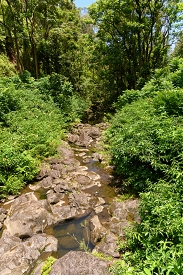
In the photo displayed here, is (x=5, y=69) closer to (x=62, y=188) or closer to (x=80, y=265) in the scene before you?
(x=62, y=188)

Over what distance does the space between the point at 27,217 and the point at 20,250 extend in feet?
3.34

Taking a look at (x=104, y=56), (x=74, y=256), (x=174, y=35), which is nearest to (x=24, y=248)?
(x=74, y=256)

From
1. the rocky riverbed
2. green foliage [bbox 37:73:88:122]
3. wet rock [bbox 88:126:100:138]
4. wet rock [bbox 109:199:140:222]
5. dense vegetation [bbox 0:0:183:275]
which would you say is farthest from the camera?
green foliage [bbox 37:73:88:122]

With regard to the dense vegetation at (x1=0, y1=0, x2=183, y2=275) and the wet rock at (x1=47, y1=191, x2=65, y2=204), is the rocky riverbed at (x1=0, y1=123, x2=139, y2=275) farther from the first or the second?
the dense vegetation at (x1=0, y1=0, x2=183, y2=275)

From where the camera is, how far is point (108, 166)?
9.56 m

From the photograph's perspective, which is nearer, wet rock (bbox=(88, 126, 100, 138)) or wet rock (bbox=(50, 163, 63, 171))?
wet rock (bbox=(50, 163, 63, 171))

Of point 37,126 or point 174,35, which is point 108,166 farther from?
point 174,35

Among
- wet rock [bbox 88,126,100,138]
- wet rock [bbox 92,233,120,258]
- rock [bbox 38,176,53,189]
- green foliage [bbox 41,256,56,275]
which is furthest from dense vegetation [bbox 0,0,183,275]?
wet rock [bbox 88,126,100,138]

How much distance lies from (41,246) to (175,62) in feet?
41.7

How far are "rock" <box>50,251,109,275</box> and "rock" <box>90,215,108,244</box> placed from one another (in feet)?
4.17

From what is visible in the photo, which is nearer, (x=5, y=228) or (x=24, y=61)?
(x=5, y=228)

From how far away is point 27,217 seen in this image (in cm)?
563

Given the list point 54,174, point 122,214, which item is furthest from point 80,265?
point 54,174

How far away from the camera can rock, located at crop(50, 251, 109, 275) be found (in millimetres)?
3662
